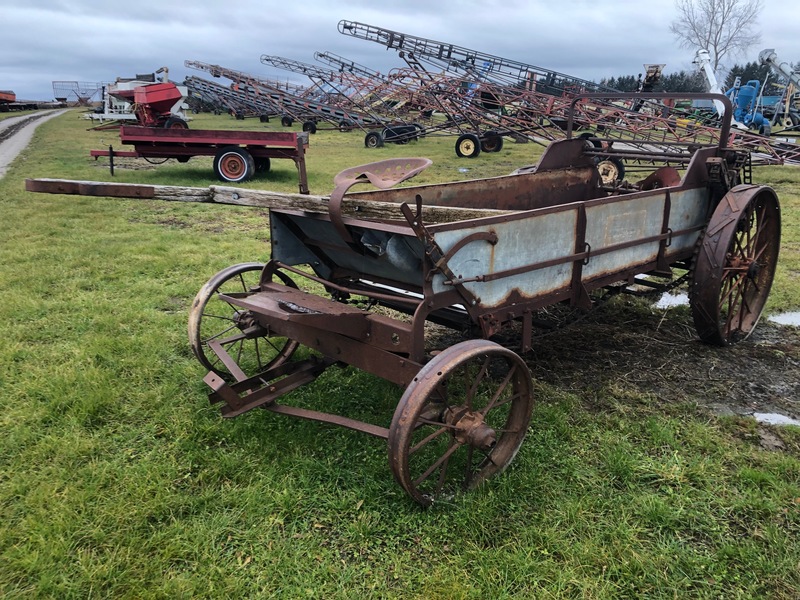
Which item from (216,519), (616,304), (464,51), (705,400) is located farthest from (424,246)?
(464,51)

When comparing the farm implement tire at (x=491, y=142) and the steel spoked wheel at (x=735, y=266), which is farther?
the farm implement tire at (x=491, y=142)

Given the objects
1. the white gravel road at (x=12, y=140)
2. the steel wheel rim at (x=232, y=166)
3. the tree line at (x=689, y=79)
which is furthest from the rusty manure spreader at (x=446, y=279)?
the tree line at (x=689, y=79)

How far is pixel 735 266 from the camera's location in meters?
4.38

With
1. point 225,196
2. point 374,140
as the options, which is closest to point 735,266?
point 225,196

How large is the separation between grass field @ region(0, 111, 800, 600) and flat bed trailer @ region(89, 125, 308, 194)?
797 cm

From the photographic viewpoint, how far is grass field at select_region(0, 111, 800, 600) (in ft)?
7.76

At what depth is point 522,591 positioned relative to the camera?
2309 millimetres

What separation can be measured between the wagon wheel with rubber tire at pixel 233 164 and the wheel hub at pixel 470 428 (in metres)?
10.4

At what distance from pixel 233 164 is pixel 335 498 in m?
10.6

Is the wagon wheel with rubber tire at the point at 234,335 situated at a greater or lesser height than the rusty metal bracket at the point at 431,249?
lesser

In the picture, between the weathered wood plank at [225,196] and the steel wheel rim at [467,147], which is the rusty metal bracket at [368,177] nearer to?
the weathered wood plank at [225,196]

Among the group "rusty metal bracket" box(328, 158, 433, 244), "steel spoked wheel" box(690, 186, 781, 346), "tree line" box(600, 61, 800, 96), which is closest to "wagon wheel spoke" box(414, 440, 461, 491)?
"rusty metal bracket" box(328, 158, 433, 244)

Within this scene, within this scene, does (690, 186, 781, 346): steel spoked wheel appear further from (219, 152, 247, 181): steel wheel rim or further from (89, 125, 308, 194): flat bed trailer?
(219, 152, 247, 181): steel wheel rim

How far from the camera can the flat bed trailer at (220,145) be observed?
11.8 meters
